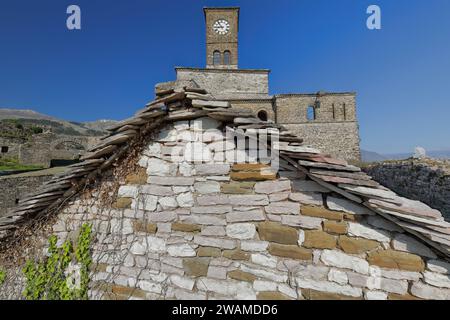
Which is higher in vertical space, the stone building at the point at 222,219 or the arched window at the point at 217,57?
the arched window at the point at 217,57

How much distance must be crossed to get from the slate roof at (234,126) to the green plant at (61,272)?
563mm

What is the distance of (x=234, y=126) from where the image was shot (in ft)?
8.18

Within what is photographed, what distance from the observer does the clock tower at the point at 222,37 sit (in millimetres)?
26750

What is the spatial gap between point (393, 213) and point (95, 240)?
3413 millimetres

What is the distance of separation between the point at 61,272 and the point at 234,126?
9.88ft

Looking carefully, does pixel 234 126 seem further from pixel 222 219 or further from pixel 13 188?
pixel 13 188

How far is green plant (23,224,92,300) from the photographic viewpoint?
275 centimetres

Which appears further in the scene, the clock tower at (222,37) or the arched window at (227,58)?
the arched window at (227,58)

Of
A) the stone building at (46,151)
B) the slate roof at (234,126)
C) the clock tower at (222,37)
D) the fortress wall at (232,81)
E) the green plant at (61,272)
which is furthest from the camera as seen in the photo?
the clock tower at (222,37)

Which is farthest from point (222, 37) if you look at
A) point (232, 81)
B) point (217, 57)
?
point (232, 81)

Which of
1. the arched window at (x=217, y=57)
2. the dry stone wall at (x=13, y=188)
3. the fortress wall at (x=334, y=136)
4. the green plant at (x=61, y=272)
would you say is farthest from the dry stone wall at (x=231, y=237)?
the arched window at (x=217, y=57)

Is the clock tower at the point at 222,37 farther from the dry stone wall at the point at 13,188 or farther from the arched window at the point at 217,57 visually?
the dry stone wall at the point at 13,188

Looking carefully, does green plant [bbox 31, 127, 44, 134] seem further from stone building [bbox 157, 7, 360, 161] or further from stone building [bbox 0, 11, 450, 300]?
stone building [bbox 0, 11, 450, 300]

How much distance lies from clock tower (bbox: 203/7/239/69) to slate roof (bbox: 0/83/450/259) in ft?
86.9
